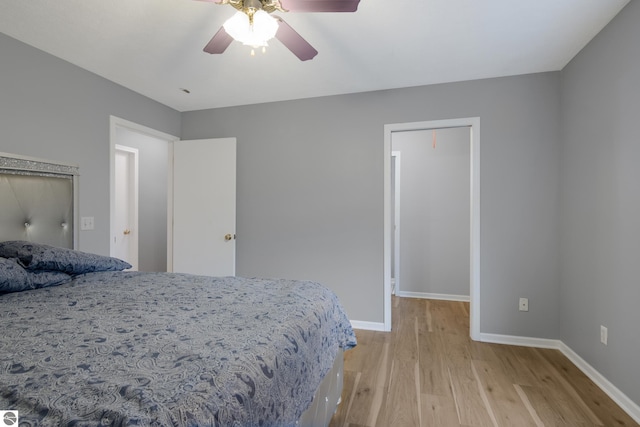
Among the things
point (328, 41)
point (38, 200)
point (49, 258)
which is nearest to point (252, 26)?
point (328, 41)

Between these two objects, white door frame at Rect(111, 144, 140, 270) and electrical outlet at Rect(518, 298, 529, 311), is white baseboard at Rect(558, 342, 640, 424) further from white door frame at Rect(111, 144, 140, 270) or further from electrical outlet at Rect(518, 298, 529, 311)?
white door frame at Rect(111, 144, 140, 270)

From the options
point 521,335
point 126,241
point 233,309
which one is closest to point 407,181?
point 521,335

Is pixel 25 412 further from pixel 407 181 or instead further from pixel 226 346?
pixel 407 181

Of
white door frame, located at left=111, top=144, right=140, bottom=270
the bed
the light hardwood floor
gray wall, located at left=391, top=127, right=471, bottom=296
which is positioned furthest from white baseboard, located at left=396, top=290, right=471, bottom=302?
white door frame, located at left=111, top=144, right=140, bottom=270

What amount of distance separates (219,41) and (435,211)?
347 cm

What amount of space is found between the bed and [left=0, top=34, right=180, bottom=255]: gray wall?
0.79 meters

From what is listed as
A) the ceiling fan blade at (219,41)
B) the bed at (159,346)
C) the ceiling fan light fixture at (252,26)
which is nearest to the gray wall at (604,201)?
the bed at (159,346)

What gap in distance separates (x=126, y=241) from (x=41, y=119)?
235cm

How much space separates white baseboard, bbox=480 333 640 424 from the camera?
5.61 ft

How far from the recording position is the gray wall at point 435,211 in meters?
4.07

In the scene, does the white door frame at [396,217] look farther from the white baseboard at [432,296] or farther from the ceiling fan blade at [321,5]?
the ceiling fan blade at [321,5]

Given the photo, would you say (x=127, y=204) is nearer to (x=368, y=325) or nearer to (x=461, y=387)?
(x=368, y=325)

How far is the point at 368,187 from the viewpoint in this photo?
304cm

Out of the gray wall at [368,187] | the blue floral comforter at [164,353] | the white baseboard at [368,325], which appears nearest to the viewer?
the blue floral comforter at [164,353]
